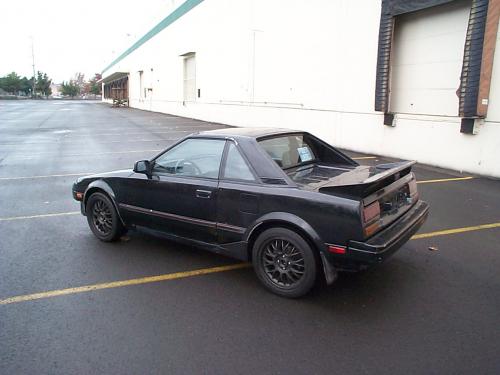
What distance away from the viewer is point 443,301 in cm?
371

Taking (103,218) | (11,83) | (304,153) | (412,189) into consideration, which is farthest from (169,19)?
(11,83)

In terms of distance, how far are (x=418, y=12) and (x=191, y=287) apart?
999 centimetres

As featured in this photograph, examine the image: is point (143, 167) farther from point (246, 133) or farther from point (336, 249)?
point (336, 249)

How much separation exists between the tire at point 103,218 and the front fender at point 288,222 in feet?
6.41

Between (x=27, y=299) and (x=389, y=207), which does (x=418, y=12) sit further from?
(x=27, y=299)

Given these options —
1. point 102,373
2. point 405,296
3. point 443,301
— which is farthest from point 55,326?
point 443,301

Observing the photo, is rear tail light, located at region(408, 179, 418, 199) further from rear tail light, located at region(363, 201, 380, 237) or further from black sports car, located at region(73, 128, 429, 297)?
rear tail light, located at region(363, 201, 380, 237)

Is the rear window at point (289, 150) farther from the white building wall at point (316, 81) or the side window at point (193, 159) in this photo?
the white building wall at point (316, 81)

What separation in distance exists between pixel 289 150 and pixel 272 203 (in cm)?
99

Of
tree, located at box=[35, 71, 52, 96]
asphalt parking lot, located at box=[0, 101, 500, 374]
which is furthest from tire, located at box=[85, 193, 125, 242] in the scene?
tree, located at box=[35, 71, 52, 96]

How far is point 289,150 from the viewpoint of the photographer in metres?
4.58

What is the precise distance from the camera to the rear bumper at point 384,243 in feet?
11.0

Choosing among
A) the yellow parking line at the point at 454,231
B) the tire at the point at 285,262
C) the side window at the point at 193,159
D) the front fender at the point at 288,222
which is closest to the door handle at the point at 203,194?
the side window at the point at 193,159

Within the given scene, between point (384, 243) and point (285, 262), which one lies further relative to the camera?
point (285, 262)
